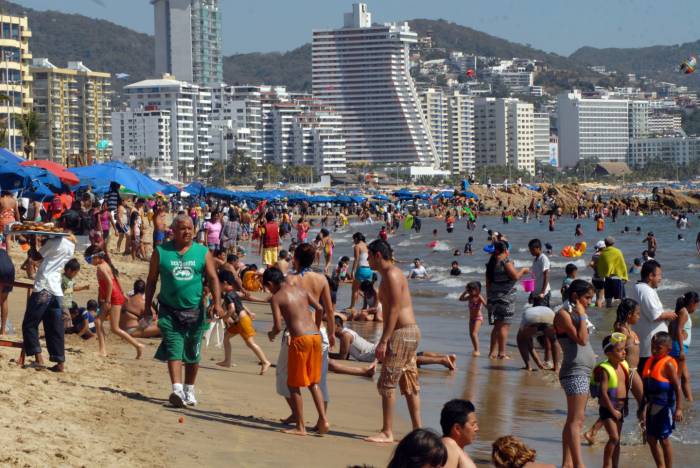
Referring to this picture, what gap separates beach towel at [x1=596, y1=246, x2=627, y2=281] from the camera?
1620 centimetres

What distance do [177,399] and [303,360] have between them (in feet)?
3.28

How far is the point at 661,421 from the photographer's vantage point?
6859 mm

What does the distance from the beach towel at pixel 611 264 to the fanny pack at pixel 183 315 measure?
32.0 ft

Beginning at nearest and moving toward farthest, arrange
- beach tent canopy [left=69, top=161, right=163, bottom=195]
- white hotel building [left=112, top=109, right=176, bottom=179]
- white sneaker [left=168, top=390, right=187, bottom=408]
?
1. white sneaker [left=168, top=390, right=187, bottom=408]
2. beach tent canopy [left=69, top=161, right=163, bottom=195]
3. white hotel building [left=112, top=109, right=176, bottom=179]

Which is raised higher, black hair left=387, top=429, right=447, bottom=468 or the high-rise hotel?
the high-rise hotel

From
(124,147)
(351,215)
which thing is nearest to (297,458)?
(351,215)

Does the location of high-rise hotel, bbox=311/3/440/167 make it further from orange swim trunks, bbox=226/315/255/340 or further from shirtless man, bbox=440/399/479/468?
shirtless man, bbox=440/399/479/468

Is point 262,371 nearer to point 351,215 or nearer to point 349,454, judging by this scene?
point 349,454

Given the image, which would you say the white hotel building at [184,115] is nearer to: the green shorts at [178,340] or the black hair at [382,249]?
the green shorts at [178,340]

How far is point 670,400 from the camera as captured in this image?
685 cm

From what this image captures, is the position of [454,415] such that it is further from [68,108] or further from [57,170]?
[68,108]

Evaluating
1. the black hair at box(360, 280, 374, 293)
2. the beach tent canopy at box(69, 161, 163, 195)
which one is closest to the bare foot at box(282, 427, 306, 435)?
the black hair at box(360, 280, 374, 293)

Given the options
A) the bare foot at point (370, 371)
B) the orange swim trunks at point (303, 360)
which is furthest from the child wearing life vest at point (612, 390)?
the bare foot at point (370, 371)

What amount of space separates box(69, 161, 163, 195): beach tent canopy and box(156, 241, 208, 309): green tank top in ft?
46.2
